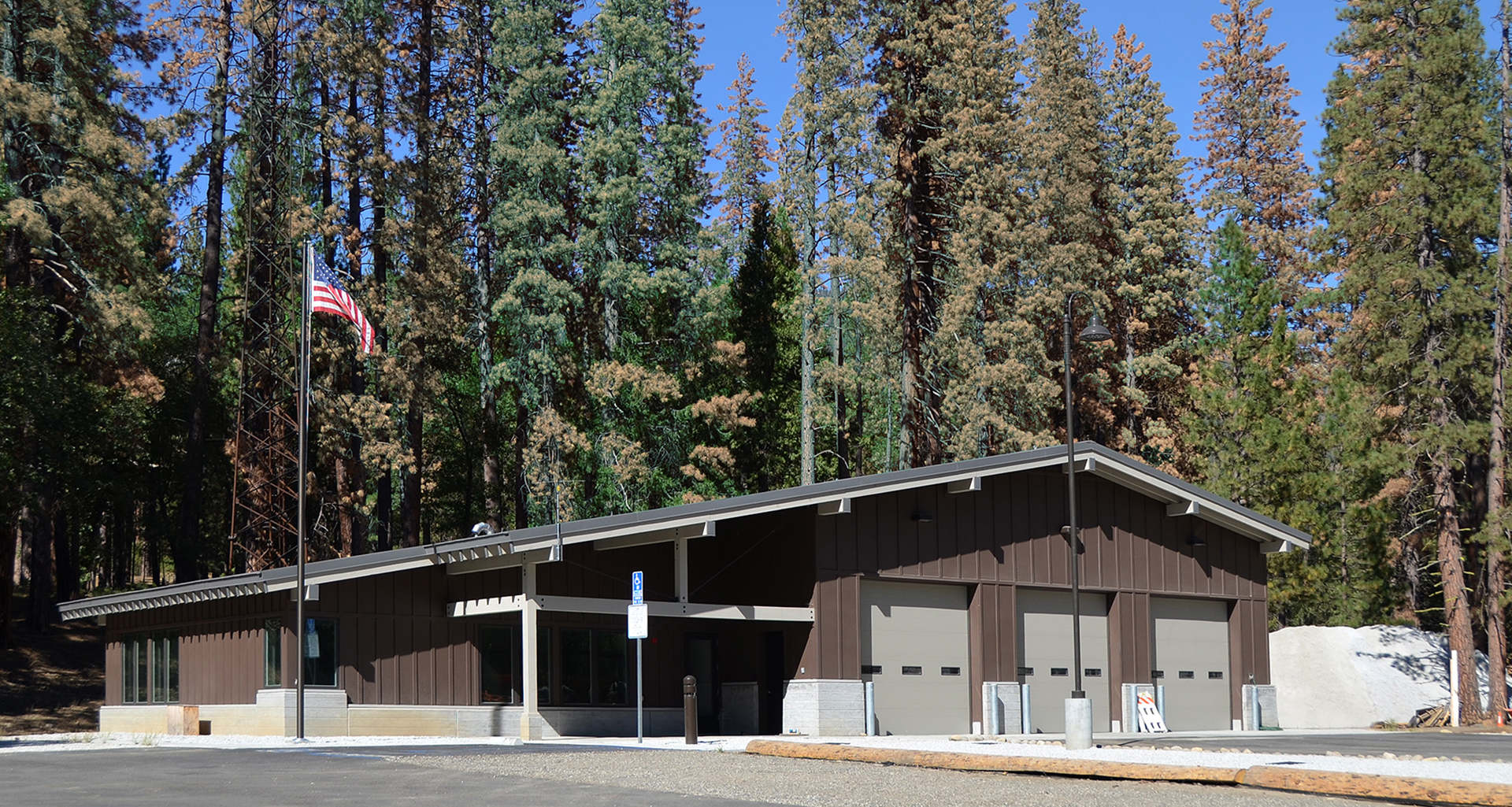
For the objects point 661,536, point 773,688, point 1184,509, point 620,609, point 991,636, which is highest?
point 1184,509

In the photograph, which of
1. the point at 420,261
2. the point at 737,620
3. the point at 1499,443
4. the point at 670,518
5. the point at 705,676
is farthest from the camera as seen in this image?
the point at 420,261

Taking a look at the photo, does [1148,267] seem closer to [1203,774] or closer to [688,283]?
[688,283]

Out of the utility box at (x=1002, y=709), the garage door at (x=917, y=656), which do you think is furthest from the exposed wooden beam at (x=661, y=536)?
the utility box at (x=1002, y=709)

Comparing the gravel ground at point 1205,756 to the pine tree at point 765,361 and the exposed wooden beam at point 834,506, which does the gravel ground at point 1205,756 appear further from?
the pine tree at point 765,361

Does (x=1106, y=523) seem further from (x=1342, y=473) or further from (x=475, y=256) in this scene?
(x=475, y=256)

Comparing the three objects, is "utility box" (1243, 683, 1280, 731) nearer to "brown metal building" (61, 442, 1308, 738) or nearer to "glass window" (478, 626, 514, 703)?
"brown metal building" (61, 442, 1308, 738)

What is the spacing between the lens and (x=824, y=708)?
26.2 meters

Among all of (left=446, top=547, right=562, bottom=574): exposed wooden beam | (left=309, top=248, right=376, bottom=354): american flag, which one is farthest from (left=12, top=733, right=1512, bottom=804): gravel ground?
(left=309, top=248, right=376, bottom=354): american flag

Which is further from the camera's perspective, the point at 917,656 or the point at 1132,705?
the point at 1132,705

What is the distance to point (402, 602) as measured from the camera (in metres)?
26.0

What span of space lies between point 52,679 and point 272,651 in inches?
639

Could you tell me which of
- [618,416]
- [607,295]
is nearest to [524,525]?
[618,416]

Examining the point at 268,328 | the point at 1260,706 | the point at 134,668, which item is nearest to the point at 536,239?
the point at 268,328

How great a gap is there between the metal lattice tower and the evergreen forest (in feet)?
0.59
